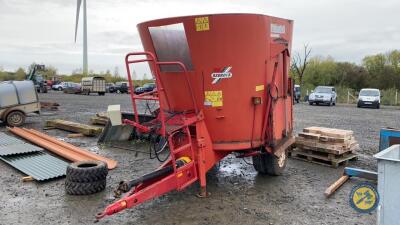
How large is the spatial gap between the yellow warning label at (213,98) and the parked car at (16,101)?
10102mm

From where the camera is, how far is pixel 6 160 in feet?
25.1

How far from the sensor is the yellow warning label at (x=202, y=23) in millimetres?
5008

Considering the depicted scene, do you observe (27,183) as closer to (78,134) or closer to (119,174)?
(119,174)

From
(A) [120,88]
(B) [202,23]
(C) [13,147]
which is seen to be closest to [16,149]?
(C) [13,147]

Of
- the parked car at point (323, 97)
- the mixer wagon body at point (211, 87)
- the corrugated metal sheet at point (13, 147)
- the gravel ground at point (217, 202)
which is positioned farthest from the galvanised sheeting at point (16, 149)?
the parked car at point (323, 97)

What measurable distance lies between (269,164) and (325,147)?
156 centimetres

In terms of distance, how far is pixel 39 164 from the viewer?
7312 millimetres

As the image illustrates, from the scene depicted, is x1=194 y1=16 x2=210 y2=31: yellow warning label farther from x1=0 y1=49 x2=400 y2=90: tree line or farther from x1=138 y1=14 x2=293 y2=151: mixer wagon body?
x1=0 y1=49 x2=400 y2=90: tree line

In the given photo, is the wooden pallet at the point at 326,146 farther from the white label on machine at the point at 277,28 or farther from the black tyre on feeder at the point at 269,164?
the white label on machine at the point at 277,28

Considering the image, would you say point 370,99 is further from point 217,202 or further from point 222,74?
point 217,202

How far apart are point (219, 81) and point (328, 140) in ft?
10.7

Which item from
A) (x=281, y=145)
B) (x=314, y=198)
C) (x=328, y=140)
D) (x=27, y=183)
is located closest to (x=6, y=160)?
(x=27, y=183)

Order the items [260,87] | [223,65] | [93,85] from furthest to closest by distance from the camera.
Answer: [93,85], [260,87], [223,65]

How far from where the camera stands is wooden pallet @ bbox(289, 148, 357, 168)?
726cm
